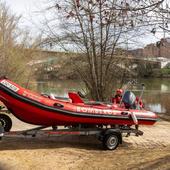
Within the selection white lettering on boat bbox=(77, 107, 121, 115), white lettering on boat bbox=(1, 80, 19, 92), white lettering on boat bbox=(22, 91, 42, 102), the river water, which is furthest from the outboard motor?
the river water

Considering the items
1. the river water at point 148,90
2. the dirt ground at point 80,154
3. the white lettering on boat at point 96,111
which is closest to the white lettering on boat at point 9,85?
the dirt ground at point 80,154

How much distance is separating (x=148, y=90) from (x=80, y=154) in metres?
19.4

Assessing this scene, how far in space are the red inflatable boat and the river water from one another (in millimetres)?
7646

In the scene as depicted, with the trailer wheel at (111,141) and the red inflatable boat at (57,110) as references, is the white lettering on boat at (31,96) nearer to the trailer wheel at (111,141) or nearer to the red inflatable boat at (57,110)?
the red inflatable boat at (57,110)

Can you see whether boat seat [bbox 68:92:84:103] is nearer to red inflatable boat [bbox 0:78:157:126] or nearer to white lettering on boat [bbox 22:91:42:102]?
red inflatable boat [bbox 0:78:157:126]

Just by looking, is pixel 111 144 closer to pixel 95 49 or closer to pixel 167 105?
pixel 95 49

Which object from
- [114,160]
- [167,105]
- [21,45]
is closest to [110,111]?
[114,160]

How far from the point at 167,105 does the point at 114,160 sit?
13692mm

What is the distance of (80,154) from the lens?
27.1 feet

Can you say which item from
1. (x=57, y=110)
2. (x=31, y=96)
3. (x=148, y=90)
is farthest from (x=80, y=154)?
(x=148, y=90)

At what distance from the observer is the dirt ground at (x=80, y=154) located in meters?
7.27

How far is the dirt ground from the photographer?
23.9 feet

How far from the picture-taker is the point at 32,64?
25.4 meters

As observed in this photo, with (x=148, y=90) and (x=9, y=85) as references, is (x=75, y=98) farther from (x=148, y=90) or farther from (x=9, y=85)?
(x=148, y=90)
